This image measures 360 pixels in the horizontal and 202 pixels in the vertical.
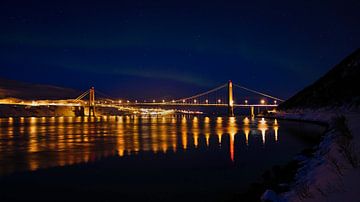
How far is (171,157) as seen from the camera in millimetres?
13516

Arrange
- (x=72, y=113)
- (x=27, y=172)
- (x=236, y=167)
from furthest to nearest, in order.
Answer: (x=72, y=113) < (x=236, y=167) < (x=27, y=172)

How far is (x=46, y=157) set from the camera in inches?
543

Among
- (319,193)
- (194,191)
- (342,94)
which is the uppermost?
(342,94)

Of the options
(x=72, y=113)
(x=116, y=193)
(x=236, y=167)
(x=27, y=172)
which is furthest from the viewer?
(x=72, y=113)

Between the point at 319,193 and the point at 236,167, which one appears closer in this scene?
the point at 319,193

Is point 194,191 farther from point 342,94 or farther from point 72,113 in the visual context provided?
point 72,113

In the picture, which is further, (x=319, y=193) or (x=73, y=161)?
(x=73, y=161)

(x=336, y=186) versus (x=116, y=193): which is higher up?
(x=336, y=186)

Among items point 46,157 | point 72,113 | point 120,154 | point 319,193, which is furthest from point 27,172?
point 72,113

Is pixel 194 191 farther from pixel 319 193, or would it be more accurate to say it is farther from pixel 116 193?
pixel 319 193

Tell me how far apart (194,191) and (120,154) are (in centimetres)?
725

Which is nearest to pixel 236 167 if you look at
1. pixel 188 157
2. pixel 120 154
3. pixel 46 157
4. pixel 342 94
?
pixel 188 157

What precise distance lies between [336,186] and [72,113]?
130040 millimetres

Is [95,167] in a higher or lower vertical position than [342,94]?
lower
